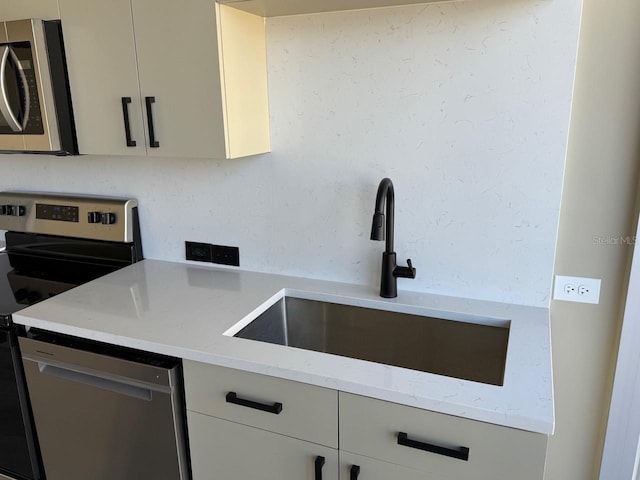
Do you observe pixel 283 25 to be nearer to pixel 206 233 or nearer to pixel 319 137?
pixel 319 137

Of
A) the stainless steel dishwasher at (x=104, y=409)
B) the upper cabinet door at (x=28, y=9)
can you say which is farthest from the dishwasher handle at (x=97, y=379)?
the upper cabinet door at (x=28, y=9)

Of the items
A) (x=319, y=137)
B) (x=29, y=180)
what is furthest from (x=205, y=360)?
(x=29, y=180)

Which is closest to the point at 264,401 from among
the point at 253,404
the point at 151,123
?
the point at 253,404

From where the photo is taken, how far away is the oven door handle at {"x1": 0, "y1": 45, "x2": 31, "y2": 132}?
1711 mm

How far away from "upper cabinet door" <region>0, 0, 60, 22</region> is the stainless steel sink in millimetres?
1259

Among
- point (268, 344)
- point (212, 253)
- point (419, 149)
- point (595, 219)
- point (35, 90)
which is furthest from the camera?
point (212, 253)

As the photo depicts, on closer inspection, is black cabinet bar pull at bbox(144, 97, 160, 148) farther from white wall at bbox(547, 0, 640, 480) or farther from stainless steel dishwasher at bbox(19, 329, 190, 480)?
white wall at bbox(547, 0, 640, 480)

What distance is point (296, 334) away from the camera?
184 centimetres

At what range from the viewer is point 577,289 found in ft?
5.16

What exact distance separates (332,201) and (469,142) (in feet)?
1.69

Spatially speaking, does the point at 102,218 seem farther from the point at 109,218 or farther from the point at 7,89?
the point at 7,89

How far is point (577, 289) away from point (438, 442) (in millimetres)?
753

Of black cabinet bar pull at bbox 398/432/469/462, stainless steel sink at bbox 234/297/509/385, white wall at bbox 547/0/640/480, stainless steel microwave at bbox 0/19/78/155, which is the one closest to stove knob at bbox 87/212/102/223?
stainless steel microwave at bbox 0/19/78/155

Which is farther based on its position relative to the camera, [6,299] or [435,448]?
[6,299]
